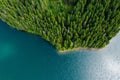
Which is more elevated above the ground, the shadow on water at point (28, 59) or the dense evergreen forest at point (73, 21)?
the dense evergreen forest at point (73, 21)

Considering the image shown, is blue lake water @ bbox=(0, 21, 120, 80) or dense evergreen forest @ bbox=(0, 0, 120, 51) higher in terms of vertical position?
dense evergreen forest @ bbox=(0, 0, 120, 51)

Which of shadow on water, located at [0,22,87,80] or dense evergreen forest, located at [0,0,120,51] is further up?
dense evergreen forest, located at [0,0,120,51]

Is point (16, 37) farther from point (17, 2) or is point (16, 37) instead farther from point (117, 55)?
point (117, 55)

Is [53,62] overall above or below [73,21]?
below

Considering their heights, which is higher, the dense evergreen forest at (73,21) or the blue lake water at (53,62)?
the dense evergreen forest at (73,21)
